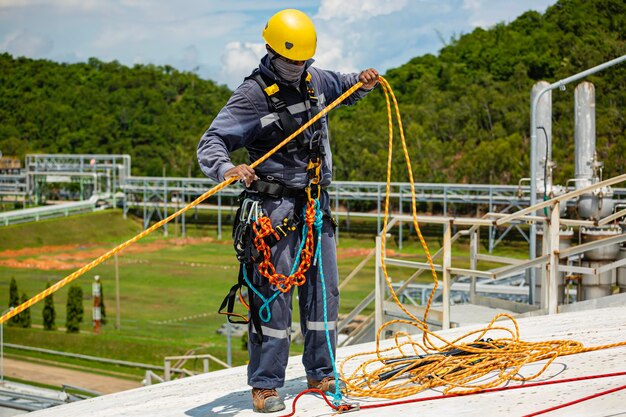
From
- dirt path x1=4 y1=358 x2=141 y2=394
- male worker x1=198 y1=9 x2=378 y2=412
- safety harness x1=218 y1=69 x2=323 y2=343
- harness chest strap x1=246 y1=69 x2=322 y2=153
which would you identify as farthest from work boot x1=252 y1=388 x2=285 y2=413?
dirt path x1=4 y1=358 x2=141 y2=394

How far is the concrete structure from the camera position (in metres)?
5.14

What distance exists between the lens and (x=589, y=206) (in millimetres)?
18469

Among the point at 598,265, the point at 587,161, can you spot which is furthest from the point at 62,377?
the point at 598,265

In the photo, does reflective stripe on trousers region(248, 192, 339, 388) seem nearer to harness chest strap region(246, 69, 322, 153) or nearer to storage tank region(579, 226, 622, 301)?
harness chest strap region(246, 69, 322, 153)

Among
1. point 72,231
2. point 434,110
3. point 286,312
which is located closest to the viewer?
point 286,312

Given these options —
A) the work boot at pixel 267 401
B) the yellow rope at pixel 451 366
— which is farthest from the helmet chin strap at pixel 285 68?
the work boot at pixel 267 401

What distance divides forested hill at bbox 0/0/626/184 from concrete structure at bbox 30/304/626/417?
163ft

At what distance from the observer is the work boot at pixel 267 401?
18.1 ft

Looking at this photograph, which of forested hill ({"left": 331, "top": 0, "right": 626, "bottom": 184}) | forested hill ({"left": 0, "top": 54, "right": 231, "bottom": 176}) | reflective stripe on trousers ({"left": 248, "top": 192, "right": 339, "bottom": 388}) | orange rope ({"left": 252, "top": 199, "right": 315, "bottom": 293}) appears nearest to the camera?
orange rope ({"left": 252, "top": 199, "right": 315, "bottom": 293})

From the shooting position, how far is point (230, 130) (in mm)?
5375

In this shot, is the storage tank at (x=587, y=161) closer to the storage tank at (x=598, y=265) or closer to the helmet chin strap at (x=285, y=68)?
the storage tank at (x=598, y=265)

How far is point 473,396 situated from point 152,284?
4241 cm

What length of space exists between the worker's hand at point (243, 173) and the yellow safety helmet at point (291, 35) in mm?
725

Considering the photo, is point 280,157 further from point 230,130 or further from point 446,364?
point 446,364
